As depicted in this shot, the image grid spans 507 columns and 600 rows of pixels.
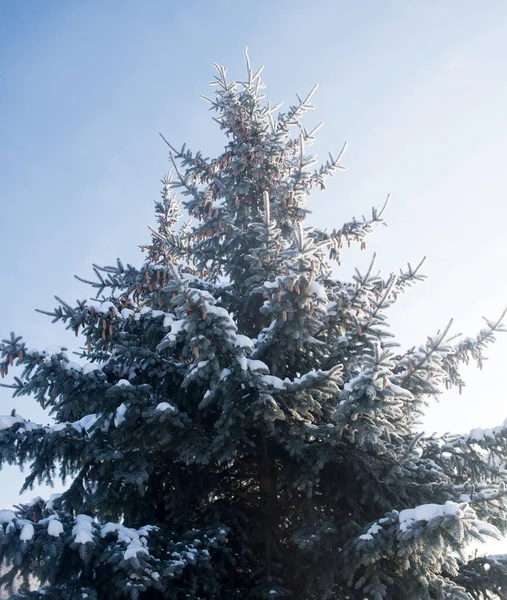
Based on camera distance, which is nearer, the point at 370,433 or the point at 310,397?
the point at 370,433

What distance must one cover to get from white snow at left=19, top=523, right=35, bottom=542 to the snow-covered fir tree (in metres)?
0.02

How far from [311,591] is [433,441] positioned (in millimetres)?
2533

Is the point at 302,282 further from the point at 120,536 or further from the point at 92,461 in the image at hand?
the point at 92,461

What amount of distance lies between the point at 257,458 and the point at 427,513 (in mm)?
3532

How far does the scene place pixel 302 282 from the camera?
5.27 metres

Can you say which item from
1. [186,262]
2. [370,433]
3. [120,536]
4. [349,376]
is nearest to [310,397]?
[370,433]

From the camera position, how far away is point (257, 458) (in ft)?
24.0

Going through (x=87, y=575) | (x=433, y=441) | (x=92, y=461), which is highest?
(x=433, y=441)

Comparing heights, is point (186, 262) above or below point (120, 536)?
above

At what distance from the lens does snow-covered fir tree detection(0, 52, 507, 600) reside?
15.3ft

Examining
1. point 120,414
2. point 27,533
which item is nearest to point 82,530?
point 27,533

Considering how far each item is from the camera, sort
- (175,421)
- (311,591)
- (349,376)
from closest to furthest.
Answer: (175,421) < (311,591) < (349,376)

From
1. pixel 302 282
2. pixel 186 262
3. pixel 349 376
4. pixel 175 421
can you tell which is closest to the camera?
pixel 302 282

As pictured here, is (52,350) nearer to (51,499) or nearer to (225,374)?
(225,374)
